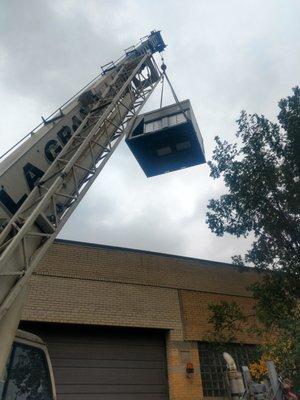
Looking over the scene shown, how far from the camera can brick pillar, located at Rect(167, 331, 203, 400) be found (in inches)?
491

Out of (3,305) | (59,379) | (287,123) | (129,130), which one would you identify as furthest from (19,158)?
(287,123)

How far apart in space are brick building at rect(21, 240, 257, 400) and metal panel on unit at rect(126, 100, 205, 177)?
16.2ft

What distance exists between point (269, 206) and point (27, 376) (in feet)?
35.3

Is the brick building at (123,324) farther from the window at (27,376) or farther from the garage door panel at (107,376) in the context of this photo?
the window at (27,376)

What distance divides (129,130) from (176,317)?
765 cm

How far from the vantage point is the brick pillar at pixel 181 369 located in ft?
40.9

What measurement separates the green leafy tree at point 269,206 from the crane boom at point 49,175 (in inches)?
234

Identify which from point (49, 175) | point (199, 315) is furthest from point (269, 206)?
point (49, 175)

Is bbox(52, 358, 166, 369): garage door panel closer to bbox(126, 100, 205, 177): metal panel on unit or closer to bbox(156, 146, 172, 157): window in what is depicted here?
bbox(126, 100, 205, 177): metal panel on unit

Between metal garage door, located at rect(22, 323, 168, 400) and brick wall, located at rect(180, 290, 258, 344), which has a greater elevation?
brick wall, located at rect(180, 290, 258, 344)

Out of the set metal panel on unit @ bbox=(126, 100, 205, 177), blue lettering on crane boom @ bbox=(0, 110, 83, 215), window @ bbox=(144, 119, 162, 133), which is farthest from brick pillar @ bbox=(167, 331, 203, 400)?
blue lettering on crane boom @ bbox=(0, 110, 83, 215)

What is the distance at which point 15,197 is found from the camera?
17.1 ft

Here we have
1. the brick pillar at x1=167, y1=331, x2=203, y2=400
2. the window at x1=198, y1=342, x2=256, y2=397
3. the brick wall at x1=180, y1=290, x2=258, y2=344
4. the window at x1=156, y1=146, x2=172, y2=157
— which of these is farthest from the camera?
the brick wall at x1=180, y1=290, x2=258, y2=344

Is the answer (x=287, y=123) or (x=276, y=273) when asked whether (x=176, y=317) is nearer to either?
(x=276, y=273)
